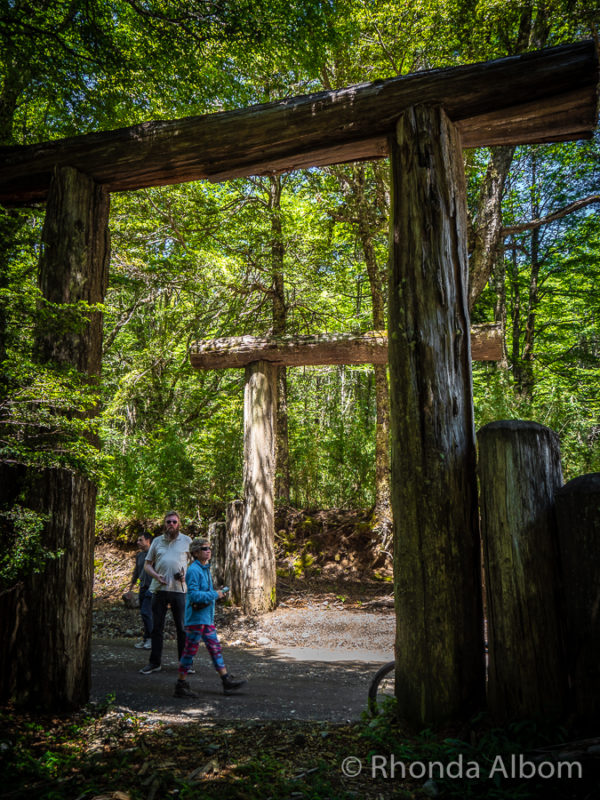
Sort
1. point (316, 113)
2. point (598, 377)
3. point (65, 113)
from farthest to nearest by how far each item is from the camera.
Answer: point (598, 377) < point (65, 113) < point (316, 113)

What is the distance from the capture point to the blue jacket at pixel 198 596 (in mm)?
5355

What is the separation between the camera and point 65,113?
6145mm

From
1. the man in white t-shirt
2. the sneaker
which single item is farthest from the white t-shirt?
the sneaker

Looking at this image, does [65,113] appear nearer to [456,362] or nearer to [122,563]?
[456,362]

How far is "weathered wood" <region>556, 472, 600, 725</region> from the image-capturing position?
263 cm

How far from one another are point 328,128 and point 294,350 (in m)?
5.40

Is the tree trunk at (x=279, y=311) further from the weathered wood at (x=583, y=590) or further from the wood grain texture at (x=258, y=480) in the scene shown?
the weathered wood at (x=583, y=590)

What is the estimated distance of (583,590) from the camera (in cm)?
269

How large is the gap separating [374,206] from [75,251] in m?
8.49

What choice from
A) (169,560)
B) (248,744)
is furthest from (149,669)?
(248,744)

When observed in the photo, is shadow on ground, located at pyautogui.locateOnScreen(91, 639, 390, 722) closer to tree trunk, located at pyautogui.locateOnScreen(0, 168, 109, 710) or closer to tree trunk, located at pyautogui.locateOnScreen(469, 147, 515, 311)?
tree trunk, located at pyautogui.locateOnScreen(0, 168, 109, 710)

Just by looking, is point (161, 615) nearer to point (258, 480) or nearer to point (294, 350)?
point (258, 480)

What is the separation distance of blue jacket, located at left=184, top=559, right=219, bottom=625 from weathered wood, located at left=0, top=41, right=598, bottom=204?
12.5ft

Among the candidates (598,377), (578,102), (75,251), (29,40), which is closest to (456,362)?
(578,102)
